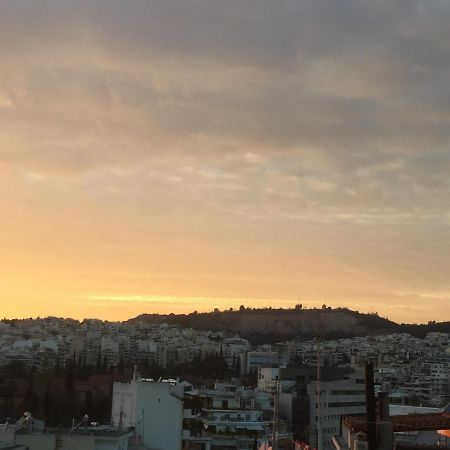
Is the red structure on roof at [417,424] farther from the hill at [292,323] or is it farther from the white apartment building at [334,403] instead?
the hill at [292,323]

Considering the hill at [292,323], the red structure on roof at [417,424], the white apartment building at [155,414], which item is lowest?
the white apartment building at [155,414]

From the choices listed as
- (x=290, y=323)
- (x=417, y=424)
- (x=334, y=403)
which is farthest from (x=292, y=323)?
(x=417, y=424)

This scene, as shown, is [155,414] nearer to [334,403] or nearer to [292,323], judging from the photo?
[334,403]

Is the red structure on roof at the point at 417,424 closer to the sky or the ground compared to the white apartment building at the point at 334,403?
closer to the sky

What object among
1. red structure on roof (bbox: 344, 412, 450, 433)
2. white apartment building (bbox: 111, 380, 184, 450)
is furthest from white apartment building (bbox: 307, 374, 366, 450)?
red structure on roof (bbox: 344, 412, 450, 433)

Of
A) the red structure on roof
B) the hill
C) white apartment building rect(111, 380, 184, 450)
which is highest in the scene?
the hill

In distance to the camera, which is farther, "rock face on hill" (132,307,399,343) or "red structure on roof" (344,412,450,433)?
"rock face on hill" (132,307,399,343)

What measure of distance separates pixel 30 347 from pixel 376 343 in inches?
2435

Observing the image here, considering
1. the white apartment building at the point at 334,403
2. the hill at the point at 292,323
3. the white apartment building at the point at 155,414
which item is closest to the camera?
the white apartment building at the point at 155,414

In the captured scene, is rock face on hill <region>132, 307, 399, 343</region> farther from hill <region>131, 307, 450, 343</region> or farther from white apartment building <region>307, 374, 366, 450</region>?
white apartment building <region>307, 374, 366, 450</region>

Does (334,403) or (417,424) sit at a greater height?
(417,424)

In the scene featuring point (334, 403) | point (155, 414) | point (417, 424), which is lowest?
point (155, 414)

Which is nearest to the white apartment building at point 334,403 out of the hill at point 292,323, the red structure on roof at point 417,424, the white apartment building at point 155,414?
the white apartment building at point 155,414

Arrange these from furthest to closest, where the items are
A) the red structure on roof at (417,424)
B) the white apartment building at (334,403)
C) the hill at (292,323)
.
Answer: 1. the hill at (292,323)
2. the white apartment building at (334,403)
3. the red structure on roof at (417,424)
